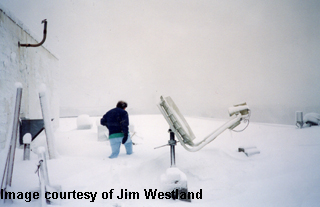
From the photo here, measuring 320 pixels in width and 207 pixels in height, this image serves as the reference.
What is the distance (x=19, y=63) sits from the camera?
15.5 feet

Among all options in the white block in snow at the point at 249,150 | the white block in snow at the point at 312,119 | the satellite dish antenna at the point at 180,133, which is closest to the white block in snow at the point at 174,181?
the satellite dish antenna at the point at 180,133

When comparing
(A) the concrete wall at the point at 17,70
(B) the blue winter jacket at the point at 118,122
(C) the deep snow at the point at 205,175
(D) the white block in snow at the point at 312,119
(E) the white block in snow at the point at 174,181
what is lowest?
(C) the deep snow at the point at 205,175

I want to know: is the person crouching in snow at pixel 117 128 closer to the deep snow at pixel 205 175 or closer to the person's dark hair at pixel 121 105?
the person's dark hair at pixel 121 105

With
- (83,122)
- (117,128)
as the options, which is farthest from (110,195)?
(83,122)

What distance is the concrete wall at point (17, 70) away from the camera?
3.96 metres

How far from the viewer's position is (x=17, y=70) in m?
4.62

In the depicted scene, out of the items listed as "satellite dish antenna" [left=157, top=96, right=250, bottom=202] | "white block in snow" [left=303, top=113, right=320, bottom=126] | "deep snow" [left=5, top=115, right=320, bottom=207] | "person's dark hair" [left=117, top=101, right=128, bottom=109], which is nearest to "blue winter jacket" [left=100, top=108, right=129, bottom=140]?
"person's dark hair" [left=117, top=101, right=128, bottom=109]

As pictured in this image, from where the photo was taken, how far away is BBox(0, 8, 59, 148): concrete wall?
396 centimetres

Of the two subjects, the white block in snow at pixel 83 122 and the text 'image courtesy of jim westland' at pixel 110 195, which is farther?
the white block in snow at pixel 83 122

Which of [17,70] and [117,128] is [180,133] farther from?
[17,70]

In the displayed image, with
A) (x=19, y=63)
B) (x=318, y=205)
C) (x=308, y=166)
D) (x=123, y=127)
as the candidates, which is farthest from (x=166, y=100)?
(x=19, y=63)

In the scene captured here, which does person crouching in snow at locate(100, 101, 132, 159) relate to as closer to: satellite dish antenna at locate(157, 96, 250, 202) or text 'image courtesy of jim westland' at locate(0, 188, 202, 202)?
satellite dish antenna at locate(157, 96, 250, 202)

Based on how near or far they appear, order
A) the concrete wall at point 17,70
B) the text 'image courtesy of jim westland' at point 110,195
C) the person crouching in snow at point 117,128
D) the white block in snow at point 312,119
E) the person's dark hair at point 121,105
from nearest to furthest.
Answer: the text 'image courtesy of jim westland' at point 110,195 < the concrete wall at point 17,70 < the person crouching in snow at point 117,128 < the person's dark hair at point 121,105 < the white block in snow at point 312,119

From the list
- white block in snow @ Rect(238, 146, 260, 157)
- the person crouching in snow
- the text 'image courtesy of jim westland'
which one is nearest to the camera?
the text 'image courtesy of jim westland'
